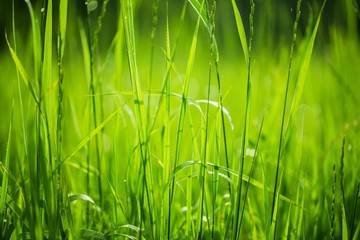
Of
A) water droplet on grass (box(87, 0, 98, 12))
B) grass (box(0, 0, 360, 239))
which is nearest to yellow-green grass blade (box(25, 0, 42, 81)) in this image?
grass (box(0, 0, 360, 239))

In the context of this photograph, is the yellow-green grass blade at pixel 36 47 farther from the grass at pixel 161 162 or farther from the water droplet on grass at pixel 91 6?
the water droplet on grass at pixel 91 6

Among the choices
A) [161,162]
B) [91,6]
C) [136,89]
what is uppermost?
[91,6]

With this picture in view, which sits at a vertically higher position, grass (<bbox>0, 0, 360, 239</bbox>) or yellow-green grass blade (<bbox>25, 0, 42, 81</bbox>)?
yellow-green grass blade (<bbox>25, 0, 42, 81</bbox>)

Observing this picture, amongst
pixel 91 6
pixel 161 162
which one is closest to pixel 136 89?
pixel 161 162

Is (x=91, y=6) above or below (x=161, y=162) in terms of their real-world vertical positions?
above

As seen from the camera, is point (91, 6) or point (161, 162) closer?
point (161, 162)

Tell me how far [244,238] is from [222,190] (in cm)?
18

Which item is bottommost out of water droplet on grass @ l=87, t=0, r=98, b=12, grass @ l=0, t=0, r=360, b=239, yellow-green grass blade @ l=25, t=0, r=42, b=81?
grass @ l=0, t=0, r=360, b=239

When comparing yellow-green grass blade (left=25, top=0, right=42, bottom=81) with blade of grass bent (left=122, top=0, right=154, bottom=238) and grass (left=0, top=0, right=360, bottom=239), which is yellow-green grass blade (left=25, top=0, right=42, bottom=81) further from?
blade of grass bent (left=122, top=0, right=154, bottom=238)

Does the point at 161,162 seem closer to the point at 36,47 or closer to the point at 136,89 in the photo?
the point at 136,89

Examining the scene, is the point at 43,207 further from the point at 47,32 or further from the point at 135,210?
the point at 47,32

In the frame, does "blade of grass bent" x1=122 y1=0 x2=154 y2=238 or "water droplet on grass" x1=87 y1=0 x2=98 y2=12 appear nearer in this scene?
"blade of grass bent" x1=122 y1=0 x2=154 y2=238

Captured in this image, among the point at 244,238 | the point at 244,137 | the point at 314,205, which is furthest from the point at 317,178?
the point at 244,137

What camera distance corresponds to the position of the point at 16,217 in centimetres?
81
